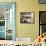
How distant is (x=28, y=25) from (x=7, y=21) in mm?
769

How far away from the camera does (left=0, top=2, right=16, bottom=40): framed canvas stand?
16.2 feet

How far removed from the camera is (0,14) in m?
5.02

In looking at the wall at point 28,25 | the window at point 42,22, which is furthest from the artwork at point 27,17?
the window at point 42,22

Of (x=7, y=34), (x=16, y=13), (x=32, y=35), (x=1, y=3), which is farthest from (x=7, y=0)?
(x=32, y=35)

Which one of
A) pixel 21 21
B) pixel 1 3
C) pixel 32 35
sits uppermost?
pixel 1 3

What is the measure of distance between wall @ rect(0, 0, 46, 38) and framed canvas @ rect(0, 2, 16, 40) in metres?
0.18

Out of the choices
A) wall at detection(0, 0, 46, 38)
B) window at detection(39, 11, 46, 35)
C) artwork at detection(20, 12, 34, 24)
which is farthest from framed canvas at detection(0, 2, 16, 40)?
window at detection(39, 11, 46, 35)

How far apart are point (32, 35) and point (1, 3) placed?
1.56 meters

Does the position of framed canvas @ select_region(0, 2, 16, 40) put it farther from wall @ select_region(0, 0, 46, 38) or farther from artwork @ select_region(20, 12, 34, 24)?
artwork @ select_region(20, 12, 34, 24)

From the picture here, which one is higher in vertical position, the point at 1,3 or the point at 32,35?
the point at 1,3

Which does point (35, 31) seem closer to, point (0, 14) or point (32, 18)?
point (32, 18)

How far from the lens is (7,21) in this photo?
501 centimetres

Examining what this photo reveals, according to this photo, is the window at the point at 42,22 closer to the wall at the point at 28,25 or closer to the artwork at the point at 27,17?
the wall at the point at 28,25

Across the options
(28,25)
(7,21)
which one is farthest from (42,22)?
(7,21)
